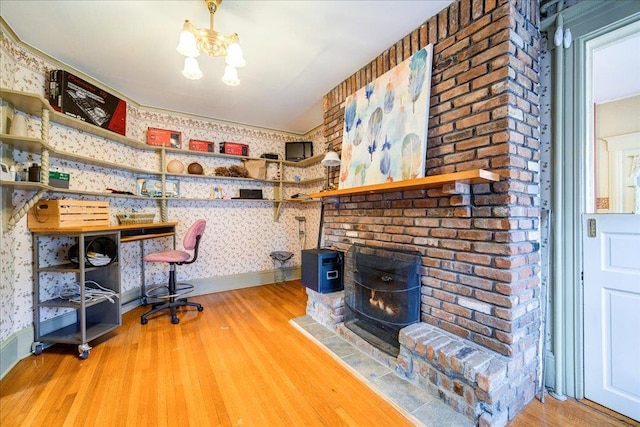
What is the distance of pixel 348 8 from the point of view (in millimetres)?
1692

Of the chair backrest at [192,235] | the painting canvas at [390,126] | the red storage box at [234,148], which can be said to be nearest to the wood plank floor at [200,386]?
the chair backrest at [192,235]

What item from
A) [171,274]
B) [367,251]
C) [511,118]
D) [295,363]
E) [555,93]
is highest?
[555,93]

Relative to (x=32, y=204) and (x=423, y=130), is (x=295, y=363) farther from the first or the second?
(x=32, y=204)

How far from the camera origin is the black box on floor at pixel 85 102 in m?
2.21

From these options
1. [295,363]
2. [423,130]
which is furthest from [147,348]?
[423,130]

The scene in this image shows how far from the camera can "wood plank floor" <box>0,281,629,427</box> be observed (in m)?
1.40

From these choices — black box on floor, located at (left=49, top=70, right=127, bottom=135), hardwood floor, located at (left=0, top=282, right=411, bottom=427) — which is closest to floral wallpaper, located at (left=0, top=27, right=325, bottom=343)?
black box on floor, located at (left=49, top=70, right=127, bottom=135)

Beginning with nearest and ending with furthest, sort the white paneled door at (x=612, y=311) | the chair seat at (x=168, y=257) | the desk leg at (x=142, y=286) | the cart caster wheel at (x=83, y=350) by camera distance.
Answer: the white paneled door at (x=612, y=311) → the cart caster wheel at (x=83, y=350) → the chair seat at (x=168, y=257) → the desk leg at (x=142, y=286)

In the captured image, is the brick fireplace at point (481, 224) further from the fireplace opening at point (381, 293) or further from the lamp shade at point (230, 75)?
the lamp shade at point (230, 75)

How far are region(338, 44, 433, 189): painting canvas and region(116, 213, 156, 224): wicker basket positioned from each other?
7.37ft

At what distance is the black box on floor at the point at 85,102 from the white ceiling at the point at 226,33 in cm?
14

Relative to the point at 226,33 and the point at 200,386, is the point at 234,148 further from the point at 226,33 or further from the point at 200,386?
the point at 200,386

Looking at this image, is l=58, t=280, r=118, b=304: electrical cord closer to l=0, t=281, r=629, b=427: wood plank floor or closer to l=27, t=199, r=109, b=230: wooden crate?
l=0, t=281, r=629, b=427: wood plank floor

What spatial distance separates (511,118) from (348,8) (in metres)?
1.22
